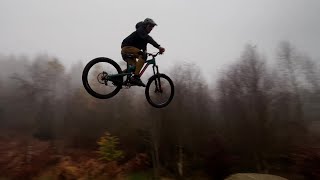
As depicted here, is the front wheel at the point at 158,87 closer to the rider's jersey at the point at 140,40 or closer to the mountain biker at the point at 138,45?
the mountain biker at the point at 138,45

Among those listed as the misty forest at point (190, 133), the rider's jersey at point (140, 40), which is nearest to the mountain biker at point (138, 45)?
the rider's jersey at point (140, 40)

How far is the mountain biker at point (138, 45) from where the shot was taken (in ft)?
32.4

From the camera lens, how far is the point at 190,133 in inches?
1618

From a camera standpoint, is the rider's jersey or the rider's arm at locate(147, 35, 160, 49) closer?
the rider's jersey

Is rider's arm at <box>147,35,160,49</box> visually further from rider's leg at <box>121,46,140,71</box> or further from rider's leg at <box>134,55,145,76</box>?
rider's leg at <box>134,55,145,76</box>

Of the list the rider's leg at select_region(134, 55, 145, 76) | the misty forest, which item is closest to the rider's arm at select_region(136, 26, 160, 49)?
the rider's leg at select_region(134, 55, 145, 76)

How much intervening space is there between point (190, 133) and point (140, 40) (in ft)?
103

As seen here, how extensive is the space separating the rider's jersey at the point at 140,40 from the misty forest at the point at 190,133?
1006 inches

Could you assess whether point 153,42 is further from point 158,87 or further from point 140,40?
point 158,87

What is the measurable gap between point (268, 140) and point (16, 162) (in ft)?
83.3

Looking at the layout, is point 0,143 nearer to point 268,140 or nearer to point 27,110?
point 27,110

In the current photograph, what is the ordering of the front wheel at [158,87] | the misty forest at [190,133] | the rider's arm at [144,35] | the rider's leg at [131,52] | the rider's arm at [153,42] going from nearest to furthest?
the rider's arm at [144,35] < the rider's arm at [153,42] < the rider's leg at [131,52] < the front wheel at [158,87] < the misty forest at [190,133]

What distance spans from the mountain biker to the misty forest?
2528 centimetres

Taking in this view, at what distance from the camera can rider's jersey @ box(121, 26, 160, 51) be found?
32.5 ft
